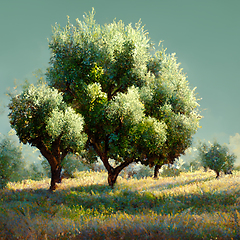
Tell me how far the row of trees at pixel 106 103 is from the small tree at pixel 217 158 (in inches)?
79.0

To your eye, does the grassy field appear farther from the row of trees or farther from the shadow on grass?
the row of trees

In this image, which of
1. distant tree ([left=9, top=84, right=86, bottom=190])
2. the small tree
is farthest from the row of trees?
the small tree

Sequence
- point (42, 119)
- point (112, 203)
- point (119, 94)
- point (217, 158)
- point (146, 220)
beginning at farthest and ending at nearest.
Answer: point (217, 158) → point (119, 94) → point (42, 119) → point (112, 203) → point (146, 220)

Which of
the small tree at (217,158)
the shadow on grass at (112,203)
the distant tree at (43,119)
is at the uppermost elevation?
the distant tree at (43,119)

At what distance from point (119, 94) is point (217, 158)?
10.5 meters

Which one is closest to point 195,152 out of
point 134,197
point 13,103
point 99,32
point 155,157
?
point 155,157

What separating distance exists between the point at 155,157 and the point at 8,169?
12.8 m

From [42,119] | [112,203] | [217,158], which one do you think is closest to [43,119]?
[42,119]

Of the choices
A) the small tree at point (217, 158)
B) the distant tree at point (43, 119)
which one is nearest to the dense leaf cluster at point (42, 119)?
the distant tree at point (43, 119)

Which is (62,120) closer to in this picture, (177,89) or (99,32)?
(99,32)

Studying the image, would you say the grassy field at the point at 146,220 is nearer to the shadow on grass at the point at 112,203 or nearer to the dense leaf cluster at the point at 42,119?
the shadow on grass at the point at 112,203

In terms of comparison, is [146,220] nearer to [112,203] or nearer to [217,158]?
[112,203]

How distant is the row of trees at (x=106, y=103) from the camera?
57.1ft

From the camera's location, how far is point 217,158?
68.8ft
